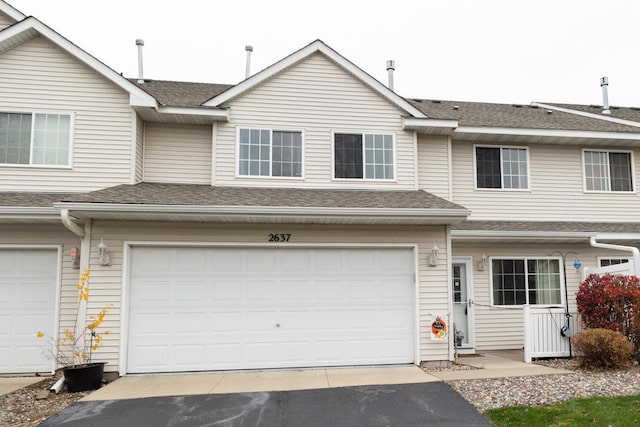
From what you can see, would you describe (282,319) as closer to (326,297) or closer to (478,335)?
(326,297)

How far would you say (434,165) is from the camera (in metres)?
10.9

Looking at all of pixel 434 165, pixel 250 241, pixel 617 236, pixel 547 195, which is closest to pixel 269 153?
pixel 250 241

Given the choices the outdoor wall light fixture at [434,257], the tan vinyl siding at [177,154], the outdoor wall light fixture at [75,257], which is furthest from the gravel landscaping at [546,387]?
the outdoor wall light fixture at [75,257]

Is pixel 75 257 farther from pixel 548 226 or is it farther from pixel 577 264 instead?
pixel 577 264

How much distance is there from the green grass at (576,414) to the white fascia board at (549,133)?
6.46 m

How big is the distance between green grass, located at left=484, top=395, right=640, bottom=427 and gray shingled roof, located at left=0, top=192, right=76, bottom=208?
7.94 metres

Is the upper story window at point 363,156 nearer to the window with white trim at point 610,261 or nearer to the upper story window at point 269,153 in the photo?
the upper story window at point 269,153

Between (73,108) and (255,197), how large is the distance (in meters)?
4.17

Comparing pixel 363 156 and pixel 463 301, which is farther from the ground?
pixel 363 156

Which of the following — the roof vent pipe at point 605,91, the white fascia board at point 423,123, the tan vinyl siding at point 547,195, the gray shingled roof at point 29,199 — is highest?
the roof vent pipe at point 605,91

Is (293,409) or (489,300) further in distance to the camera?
(489,300)

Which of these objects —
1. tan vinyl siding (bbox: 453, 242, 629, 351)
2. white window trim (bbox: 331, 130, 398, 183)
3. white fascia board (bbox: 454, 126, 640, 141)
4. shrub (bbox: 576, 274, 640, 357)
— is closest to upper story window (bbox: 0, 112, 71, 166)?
white window trim (bbox: 331, 130, 398, 183)

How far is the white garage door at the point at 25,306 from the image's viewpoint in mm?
8750

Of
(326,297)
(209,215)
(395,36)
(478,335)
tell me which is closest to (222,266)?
(209,215)
